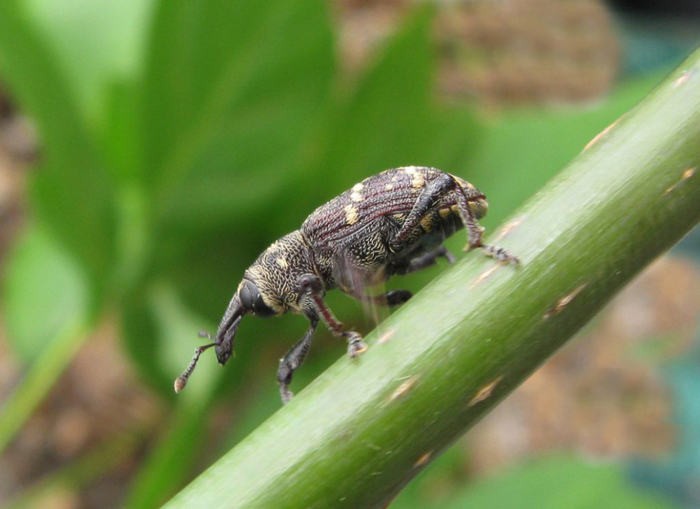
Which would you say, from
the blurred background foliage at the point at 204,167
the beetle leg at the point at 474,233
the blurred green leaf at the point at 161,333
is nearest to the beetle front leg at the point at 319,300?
the beetle leg at the point at 474,233

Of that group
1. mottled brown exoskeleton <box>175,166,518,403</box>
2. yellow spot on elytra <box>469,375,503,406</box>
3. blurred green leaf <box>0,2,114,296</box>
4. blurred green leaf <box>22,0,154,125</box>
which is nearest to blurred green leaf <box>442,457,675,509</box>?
mottled brown exoskeleton <box>175,166,518,403</box>

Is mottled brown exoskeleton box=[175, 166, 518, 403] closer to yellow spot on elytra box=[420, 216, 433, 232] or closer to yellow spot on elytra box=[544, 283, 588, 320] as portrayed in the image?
yellow spot on elytra box=[420, 216, 433, 232]

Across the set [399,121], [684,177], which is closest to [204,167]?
[399,121]

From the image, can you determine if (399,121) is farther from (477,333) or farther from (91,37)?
(477,333)

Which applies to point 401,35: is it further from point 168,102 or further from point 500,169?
point 168,102

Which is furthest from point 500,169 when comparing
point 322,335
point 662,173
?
point 662,173
